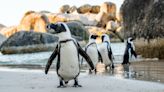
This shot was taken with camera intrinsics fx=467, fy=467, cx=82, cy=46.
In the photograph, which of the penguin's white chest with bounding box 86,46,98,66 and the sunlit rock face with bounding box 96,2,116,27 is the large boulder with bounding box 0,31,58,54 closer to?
the penguin's white chest with bounding box 86,46,98,66

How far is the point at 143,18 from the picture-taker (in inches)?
931

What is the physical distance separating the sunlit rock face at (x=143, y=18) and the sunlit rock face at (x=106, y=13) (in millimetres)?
86347

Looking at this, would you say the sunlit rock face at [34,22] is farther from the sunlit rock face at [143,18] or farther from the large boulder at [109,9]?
the sunlit rock face at [143,18]

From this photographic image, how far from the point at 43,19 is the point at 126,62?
236 ft

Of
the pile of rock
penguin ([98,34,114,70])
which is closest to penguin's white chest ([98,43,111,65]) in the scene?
penguin ([98,34,114,70])

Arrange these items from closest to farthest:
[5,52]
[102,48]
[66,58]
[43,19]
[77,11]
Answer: [66,58] < [102,48] < [5,52] < [43,19] < [77,11]

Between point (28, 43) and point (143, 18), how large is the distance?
34.4 meters

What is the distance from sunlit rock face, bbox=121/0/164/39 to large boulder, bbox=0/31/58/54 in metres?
29.9

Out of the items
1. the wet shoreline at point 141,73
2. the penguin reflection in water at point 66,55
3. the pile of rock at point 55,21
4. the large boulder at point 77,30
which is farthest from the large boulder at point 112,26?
the penguin reflection in water at point 66,55

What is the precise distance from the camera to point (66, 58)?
952 centimetres

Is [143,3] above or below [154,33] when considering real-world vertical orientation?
above

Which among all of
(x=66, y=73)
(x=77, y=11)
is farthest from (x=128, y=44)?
(x=77, y=11)

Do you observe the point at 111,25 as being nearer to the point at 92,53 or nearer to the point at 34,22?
the point at 34,22

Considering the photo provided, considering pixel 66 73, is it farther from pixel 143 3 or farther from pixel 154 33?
pixel 143 3
